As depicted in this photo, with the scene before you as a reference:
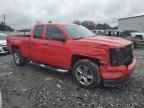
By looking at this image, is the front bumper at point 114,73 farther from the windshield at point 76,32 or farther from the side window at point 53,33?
the side window at point 53,33

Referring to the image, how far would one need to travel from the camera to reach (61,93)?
5.95 metres

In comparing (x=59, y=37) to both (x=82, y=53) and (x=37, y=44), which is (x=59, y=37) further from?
(x=37, y=44)

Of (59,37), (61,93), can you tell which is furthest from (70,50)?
(61,93)

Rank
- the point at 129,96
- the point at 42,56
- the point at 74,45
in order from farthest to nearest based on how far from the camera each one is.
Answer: the point at 42,56 < the point at 74,45 < the point at 129,96

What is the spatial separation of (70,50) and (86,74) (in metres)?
0.84

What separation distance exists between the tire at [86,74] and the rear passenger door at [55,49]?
1.81 feet

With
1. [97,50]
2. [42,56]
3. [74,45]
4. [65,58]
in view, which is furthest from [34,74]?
[97,50]

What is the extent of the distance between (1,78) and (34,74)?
44.1 inches

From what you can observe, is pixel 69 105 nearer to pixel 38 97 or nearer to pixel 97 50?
pixel 38 97

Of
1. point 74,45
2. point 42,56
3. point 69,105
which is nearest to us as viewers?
point 69,105

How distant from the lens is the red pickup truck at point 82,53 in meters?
5.74

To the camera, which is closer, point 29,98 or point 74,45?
point 29,98

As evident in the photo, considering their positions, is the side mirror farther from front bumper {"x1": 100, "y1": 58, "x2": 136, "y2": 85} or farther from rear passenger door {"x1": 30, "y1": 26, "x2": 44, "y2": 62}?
front bumper {"x1": 100, "y1": 58, "x2": 136, "y2": 85}

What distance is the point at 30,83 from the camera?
702 centimetres
